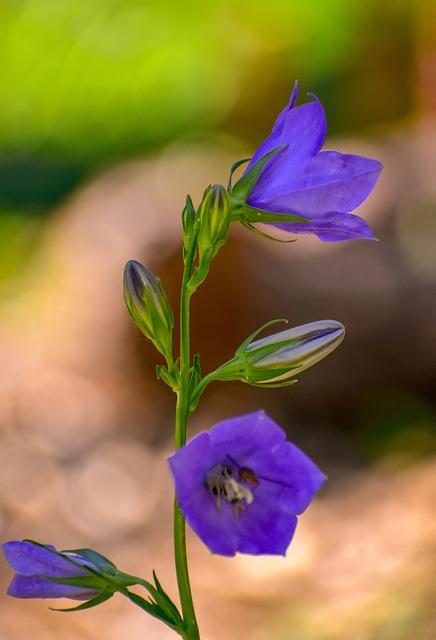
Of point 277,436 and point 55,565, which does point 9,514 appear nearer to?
point 55,565

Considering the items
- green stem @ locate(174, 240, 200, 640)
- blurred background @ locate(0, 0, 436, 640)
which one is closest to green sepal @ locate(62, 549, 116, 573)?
green stem @ locate(174, 240, 200, 640)

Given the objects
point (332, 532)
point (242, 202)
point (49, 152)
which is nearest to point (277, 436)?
point (242, 202)

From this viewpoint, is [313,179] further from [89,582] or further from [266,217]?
[89,582]

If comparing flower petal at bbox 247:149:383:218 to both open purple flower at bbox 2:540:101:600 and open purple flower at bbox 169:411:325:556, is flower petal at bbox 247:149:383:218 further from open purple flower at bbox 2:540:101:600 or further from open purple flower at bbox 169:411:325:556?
open purple flower at bbox 2:540:101:600

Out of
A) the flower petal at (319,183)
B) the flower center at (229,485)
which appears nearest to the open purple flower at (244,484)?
the flower center at (229,485)

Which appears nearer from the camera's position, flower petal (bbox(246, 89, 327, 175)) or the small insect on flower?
the small insect on flower

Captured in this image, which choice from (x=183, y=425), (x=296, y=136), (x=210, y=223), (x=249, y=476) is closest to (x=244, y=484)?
(x=249, y=476)
